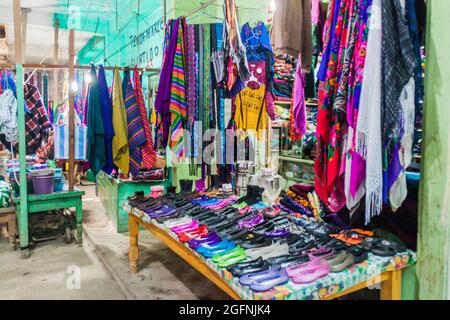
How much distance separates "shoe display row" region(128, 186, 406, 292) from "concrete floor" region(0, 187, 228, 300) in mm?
739

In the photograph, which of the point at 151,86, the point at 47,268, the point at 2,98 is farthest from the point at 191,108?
the point at 151,86

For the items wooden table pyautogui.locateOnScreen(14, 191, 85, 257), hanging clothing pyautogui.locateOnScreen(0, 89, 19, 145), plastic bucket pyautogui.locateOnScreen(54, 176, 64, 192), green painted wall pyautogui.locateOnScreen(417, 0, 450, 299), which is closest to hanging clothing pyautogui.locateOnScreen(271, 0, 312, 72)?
green painted wall pyautogui.locateOnScreen(417, 0, 450, 299)

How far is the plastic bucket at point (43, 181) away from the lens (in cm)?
418

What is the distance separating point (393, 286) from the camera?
2057 millimetres

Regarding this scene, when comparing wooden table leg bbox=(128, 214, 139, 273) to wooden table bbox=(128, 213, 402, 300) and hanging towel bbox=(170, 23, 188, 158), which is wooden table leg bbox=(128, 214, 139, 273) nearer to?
wooden table bbox=(128, 213, 402, 300)

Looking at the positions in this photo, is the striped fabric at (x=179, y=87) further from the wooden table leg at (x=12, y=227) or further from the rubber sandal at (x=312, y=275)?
the wooden table leg at (x=12, y=227)

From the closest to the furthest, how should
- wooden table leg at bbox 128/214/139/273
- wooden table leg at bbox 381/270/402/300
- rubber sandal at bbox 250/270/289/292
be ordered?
rubber sandal at bbox 250/270/289/292
wooden table leg at bbox 381/270/402/300
wooden table leg at bbox 128/214/139/273

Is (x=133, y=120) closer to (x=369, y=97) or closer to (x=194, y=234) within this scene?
(x=194, y=234)

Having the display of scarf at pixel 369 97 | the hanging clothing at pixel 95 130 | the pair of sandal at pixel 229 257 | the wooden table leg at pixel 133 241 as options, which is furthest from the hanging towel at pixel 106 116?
the display of scarf at pixel 369 97

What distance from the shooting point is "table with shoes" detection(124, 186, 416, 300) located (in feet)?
5.92

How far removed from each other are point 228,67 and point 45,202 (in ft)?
8.72

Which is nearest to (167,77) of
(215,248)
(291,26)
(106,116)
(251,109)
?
(251,109)

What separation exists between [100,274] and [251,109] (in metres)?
2.11
